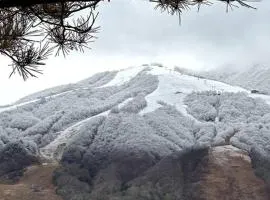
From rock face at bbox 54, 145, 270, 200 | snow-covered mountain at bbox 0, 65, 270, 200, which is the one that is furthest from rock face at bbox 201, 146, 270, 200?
snow-covered mountain at bbox 0, 65, 270, 200

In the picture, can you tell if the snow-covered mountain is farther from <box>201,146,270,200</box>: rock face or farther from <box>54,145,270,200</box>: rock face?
<box>201,146,270,200</box>: rock face

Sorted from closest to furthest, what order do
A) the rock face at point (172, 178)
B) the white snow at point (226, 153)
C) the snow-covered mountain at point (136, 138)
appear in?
1. the rock face at point (172, 178)
2. the snow-covered mountain at point (136, 138)
3. the white snow at point (226, 153)

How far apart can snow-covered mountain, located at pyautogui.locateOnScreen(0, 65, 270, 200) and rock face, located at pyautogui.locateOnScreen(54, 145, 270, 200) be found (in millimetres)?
257

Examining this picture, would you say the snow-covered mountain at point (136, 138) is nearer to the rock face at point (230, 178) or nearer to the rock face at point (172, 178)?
the rock face at point (172, 178)

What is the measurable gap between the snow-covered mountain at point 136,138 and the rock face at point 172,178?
257mm

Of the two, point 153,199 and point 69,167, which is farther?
point 69,167

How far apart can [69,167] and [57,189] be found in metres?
14.5

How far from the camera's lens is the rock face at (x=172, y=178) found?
408 ft

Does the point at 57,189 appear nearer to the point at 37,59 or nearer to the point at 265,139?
the point at 265,139

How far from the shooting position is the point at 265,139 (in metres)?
159

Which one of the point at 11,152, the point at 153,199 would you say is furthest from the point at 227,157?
the point at 11,152

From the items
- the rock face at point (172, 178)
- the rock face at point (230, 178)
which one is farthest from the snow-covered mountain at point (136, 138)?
the rock face at point (230, 178)

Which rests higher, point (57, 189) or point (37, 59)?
point (37, 59)

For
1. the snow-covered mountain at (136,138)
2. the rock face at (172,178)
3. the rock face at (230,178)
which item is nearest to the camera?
the rock face at (172,178)
